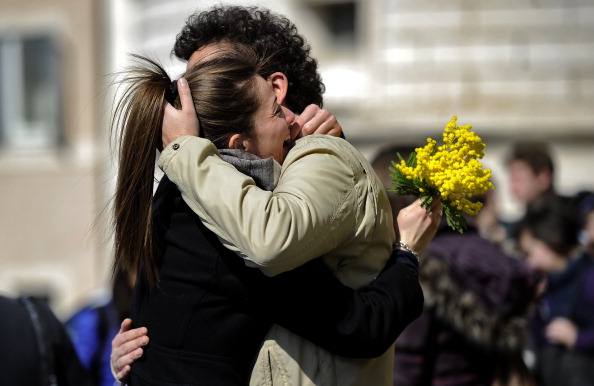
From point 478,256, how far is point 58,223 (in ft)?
34.8

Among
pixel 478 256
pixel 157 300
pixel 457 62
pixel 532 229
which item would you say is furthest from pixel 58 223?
pixel 157 300

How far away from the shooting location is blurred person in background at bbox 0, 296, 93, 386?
2936 mm

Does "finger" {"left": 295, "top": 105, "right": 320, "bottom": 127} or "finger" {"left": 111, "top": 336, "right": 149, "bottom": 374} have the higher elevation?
"finger" {"left": 295, "top": 105, "right": 320, "bottom": 127}

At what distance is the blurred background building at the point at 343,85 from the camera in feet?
32.4

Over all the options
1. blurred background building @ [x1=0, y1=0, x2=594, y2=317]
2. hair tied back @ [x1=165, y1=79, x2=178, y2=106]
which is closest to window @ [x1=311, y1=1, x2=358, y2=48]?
blurred background building @ [x1=0, y1=0, x2=594, y2=317]

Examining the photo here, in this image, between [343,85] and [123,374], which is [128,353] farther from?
[343,85]

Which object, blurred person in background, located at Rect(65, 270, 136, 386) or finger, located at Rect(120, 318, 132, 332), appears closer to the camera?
finger, located at Rect(120, 318, 132, 332)

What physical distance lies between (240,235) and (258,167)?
0.26m

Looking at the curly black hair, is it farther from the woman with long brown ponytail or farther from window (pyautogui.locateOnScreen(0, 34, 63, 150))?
window (pyautogui.locateOnScreen(0, 34, 63, 150))

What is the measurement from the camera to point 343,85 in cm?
1080

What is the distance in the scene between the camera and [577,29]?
9.84 metres

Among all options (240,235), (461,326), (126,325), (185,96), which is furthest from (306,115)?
(461,326)

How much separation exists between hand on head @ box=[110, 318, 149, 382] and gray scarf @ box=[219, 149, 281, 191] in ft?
1.66

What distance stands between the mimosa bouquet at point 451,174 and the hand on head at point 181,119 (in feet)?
1.88
